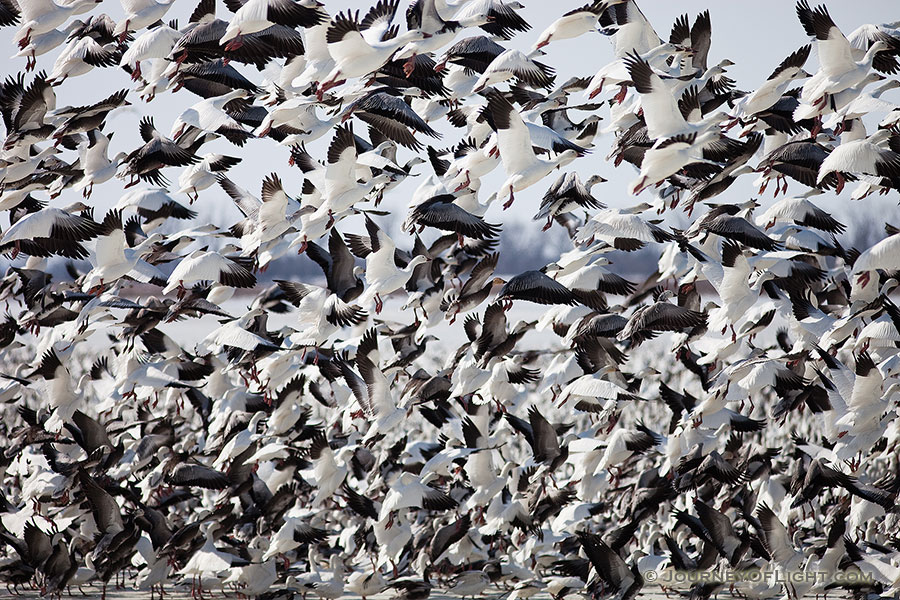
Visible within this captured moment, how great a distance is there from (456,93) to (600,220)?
2343 millimetres

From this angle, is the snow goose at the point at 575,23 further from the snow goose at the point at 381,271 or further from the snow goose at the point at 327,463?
the snow goose at the point at 327,463

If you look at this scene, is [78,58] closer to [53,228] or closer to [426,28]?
[53,228]

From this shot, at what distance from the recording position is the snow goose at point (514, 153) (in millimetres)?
11016

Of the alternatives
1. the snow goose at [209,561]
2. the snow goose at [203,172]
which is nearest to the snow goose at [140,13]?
the snow goose at [203,172]

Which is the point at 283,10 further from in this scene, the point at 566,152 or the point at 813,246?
the point at 813,246

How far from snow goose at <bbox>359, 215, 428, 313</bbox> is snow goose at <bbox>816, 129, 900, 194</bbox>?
17.1ft

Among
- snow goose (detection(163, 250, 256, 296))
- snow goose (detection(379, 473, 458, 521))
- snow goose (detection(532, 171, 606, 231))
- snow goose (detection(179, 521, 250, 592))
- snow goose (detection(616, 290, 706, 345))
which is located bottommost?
snow goose (detection(179, 521, 250, 592))

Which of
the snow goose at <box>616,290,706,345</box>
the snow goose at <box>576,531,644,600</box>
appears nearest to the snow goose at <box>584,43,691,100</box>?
the snow goose at <box>616,290,706,345</box>

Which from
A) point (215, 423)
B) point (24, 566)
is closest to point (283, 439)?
point (215, 423)

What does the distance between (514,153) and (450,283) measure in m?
4.44

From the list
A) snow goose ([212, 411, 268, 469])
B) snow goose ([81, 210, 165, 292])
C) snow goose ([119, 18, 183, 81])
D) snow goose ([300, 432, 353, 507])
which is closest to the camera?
snow goose ([119, 18, 183, 81])

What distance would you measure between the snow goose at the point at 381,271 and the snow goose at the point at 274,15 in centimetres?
362

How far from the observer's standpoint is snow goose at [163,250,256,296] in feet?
43.2

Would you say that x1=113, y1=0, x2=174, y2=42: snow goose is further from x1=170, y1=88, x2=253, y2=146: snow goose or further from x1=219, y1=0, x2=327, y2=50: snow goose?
x1=219, y1=0, x2=327, y2=50: snow goose
